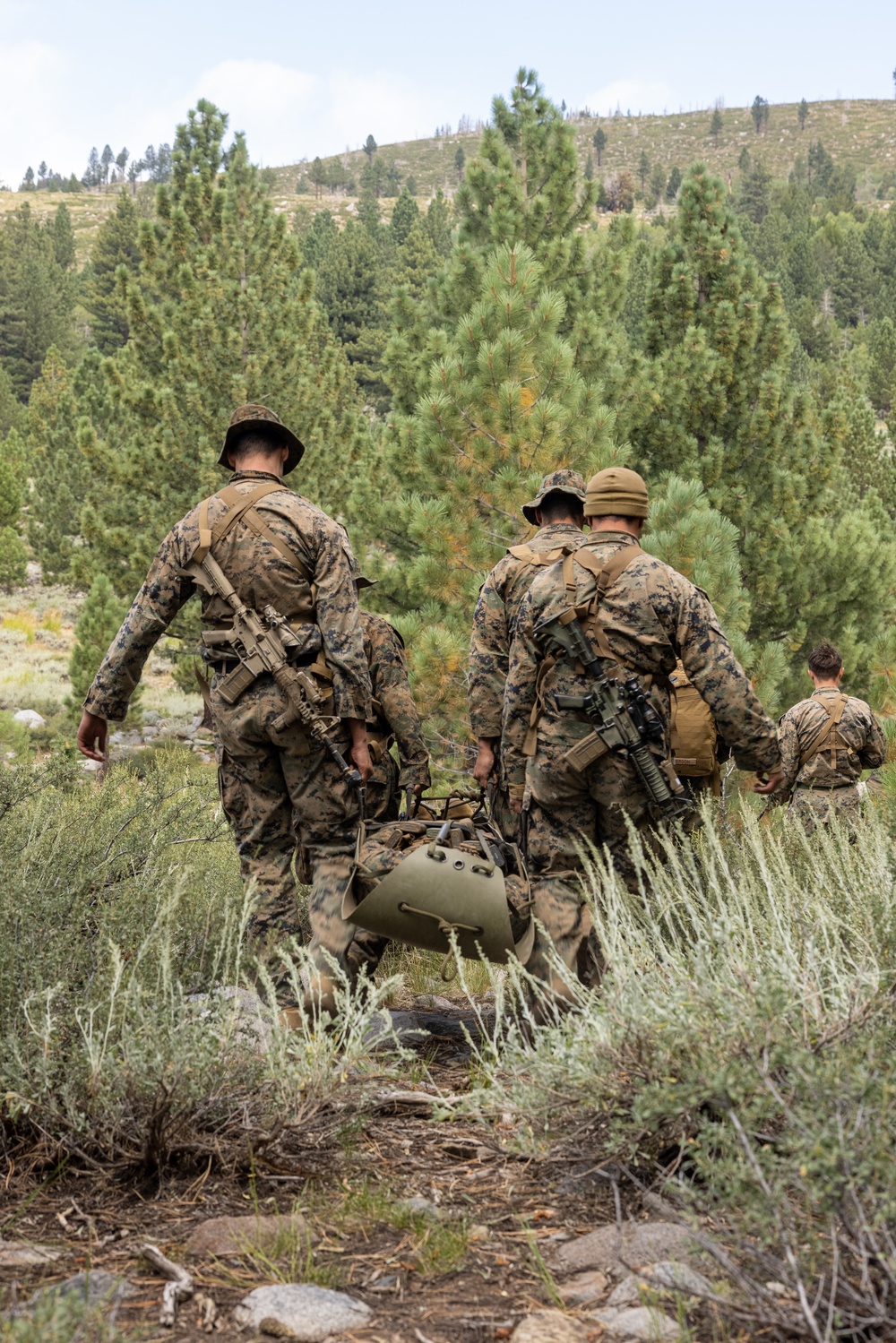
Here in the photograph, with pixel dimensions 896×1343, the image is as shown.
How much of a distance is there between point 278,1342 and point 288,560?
2.64m

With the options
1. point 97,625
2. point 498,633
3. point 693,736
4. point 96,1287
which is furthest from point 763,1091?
point 97,625

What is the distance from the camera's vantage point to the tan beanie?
4.09 metres

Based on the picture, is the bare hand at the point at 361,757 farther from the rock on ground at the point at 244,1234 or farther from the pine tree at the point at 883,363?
the pine tree at the point at 883,363

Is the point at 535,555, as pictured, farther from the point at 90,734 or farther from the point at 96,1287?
the point at 96,1287

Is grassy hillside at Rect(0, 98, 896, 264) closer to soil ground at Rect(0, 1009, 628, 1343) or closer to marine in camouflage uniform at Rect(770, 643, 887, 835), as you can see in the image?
marine in camouflage uniform at Rect(770, 643, 887, 835)

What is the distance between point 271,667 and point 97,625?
11.7m

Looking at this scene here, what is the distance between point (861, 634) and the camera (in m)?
9.24

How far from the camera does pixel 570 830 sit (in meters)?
4.03

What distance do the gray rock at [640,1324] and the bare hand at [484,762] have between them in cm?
291

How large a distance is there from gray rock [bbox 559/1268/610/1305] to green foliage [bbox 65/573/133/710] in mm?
13342

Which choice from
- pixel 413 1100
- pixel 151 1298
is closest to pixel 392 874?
pixel 413 1100

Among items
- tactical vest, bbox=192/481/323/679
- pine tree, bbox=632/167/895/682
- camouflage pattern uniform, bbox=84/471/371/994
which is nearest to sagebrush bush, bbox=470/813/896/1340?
camouflage pattern uniform, bbox=84/471/371/994

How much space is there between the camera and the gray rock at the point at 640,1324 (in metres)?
1.80

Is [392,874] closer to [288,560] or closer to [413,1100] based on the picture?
[413,1100]
